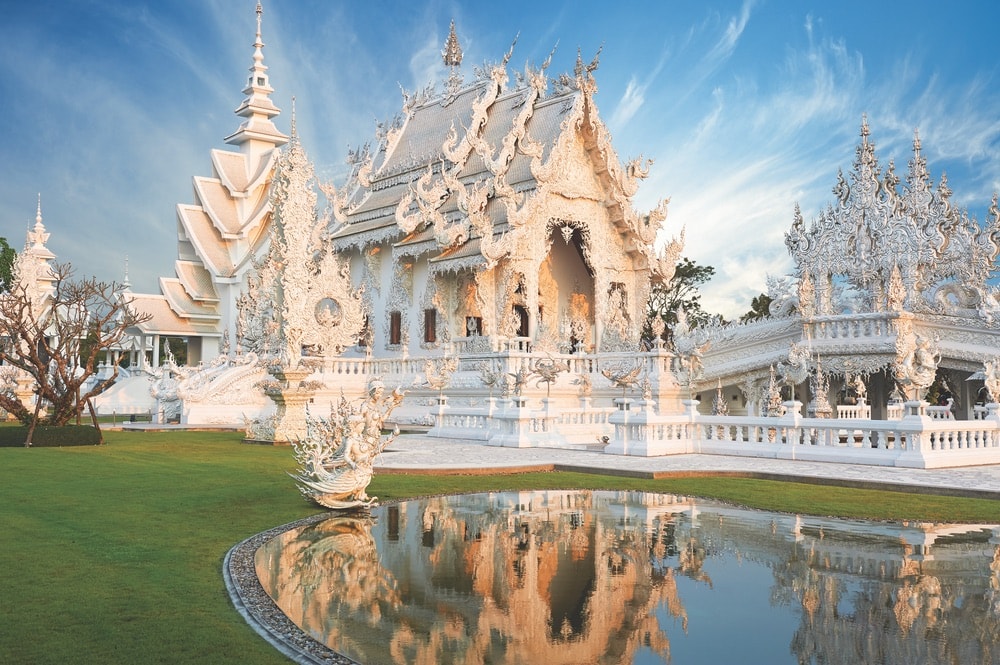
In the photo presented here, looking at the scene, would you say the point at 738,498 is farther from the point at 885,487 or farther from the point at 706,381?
the point at 706,381

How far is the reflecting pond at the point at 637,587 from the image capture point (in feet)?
14.2

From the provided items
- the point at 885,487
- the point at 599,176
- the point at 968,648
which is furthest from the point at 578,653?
the point at 599,176

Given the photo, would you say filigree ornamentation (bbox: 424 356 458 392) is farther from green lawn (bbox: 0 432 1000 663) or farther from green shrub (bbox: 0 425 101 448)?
green shrub (bbox: 0 425 101 448)

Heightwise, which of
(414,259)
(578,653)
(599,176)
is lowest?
(578,653)

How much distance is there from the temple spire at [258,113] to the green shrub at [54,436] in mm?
27104

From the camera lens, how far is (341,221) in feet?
93.5

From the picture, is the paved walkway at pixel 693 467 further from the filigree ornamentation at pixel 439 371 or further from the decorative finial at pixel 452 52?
the decorative finial at pixel 452 52

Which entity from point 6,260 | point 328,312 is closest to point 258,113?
point 6,260

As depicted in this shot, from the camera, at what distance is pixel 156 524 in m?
7.21

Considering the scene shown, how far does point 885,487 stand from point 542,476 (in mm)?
3819

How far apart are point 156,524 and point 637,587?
3938mm

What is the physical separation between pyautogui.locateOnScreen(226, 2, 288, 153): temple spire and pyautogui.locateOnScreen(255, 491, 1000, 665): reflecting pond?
35631mm

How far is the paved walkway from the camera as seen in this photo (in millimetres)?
9758

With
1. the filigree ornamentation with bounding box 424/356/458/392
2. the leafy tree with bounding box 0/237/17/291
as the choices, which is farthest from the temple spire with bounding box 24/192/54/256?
the filigree ornamentation with bounding box 424/356/458/392
